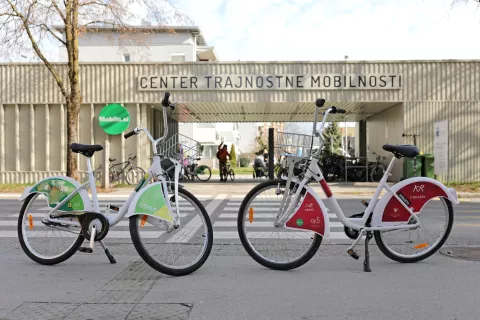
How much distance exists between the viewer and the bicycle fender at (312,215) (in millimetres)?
4812

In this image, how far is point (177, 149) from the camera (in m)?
5.09

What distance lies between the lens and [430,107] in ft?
64.8

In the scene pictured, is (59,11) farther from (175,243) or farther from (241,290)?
(241,290)

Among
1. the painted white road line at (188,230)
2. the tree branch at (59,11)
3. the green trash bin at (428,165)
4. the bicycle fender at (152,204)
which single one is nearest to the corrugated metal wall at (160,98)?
the green trash bin at (428,165)

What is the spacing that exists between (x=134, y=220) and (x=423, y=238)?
290cm

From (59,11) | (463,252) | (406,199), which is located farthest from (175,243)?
(59,11)

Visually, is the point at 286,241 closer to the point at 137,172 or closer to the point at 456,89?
the point at 137,172

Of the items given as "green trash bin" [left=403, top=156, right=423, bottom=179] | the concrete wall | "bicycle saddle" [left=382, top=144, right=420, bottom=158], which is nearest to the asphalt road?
"bicycle saddle" [left=382, top=144, right=420, bottom=158]

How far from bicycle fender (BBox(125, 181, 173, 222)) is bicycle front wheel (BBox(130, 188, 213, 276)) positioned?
0.07m

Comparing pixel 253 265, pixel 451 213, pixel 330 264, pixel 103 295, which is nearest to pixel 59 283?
pixel 103 295

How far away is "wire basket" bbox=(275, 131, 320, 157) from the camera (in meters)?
4.87

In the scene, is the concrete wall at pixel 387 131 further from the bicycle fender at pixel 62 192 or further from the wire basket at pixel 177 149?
the bicycle fender at pixel 62 192

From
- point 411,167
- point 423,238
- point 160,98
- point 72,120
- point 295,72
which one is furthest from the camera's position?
point 160,98

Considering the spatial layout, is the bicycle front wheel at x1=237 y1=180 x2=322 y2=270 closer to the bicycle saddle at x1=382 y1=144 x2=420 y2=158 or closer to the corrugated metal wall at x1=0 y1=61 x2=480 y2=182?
the bicycle saddle at x1=382 y1=144 x2=420 y2=158
